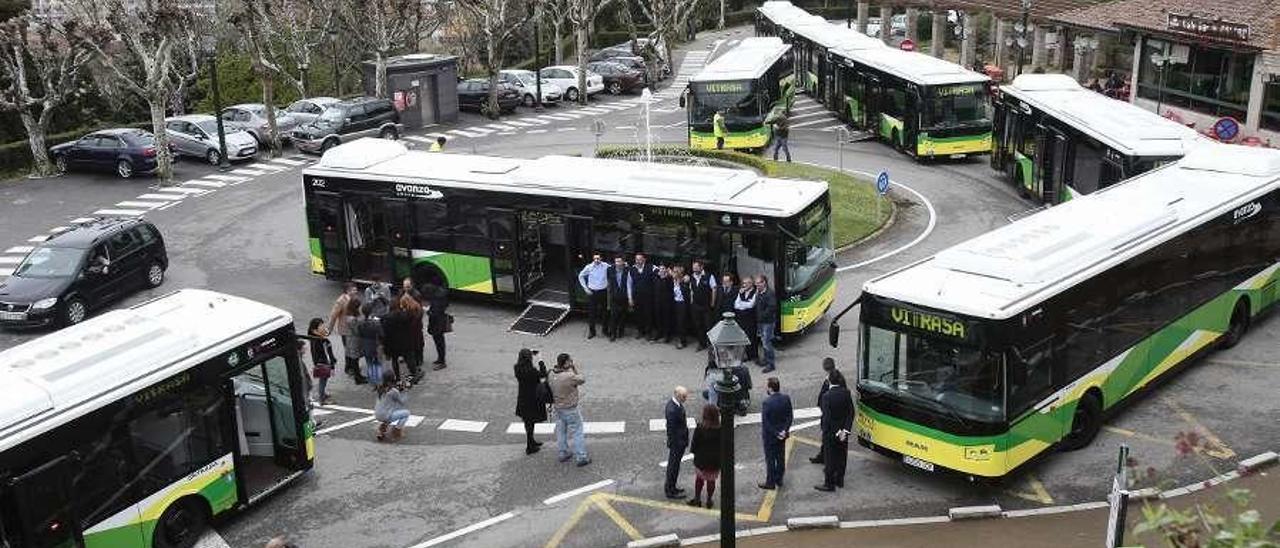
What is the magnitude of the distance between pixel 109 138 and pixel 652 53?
26963mm

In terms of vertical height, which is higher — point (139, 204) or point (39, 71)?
point (39, 71)

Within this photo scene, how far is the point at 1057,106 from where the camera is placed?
2903 centimetres

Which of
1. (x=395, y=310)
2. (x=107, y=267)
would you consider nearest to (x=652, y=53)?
(x=107, y=267)

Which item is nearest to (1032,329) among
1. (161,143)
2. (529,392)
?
(529,392)

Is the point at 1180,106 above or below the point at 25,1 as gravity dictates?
below

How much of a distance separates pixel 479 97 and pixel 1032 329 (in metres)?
36.4

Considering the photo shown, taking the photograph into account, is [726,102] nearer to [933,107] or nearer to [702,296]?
[933,107]

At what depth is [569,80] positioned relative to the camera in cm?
5138

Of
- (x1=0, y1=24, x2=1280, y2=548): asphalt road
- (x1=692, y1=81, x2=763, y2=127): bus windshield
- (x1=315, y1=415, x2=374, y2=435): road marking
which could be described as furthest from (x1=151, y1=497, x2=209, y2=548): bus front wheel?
(x1=692, y1=81, x2=763, y2=127): bus windshield

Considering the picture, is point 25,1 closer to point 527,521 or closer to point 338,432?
point 338,432

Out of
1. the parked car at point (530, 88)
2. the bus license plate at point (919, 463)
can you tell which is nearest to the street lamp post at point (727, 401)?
the bus license plate at point (919, 463)

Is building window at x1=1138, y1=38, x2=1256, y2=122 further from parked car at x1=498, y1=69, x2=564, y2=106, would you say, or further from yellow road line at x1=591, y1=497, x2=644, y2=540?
yellow road line at x1=591, y1=497, x2=644, y2=540

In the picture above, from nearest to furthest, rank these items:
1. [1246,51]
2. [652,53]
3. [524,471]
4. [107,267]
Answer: [524,471] → [107,267] → [1246,51] → [652,53]

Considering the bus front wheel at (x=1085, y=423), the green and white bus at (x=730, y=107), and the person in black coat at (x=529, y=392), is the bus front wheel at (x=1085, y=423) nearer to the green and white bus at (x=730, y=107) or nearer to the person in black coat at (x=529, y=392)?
the person in black coat at (x=529, y=392)
